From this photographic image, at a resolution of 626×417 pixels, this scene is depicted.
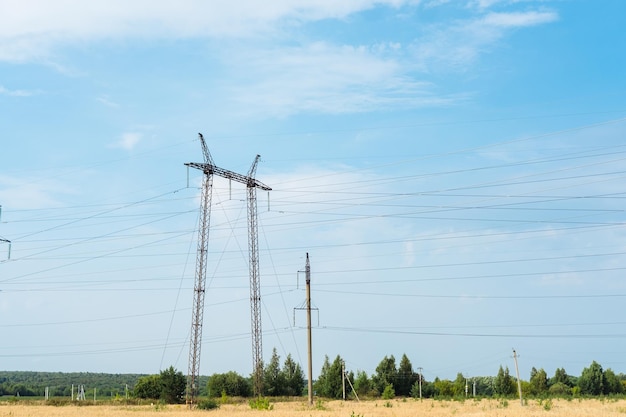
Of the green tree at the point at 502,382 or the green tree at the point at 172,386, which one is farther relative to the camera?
the green tree at the point at 502,382

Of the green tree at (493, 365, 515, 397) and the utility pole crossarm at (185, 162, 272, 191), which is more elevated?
the utility pole crossarm at (185, 162, 272, 191)

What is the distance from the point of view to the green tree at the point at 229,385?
104 meters

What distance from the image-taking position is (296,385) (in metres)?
119

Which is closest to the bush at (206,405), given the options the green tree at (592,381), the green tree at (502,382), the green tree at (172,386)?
the green tree at (172,386)

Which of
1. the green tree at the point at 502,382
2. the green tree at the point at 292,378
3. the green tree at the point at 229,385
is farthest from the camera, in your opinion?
the green tree at the point at 502,382

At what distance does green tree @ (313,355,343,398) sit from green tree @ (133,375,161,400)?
3060cm

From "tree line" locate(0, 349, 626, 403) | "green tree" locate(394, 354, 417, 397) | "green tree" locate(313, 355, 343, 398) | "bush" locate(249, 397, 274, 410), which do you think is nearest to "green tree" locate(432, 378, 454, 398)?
"tree line" locate(0, 349, 626, 403)

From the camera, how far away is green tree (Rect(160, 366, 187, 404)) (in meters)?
86.4

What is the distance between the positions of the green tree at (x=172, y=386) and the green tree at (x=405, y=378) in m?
41.1

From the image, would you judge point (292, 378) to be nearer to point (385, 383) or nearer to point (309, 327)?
point (385, 383)

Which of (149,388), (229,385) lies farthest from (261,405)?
(229,385)

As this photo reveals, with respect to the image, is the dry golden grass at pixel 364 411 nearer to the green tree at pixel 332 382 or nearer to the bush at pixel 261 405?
the bush at pixel 261 405

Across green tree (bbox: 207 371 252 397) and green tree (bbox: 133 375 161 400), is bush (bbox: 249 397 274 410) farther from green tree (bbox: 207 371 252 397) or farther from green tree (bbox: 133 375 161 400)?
green tree (bbox: 207 371 252 397)

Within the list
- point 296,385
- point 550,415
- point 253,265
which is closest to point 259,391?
point 253,265
